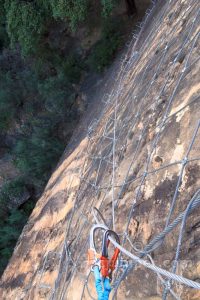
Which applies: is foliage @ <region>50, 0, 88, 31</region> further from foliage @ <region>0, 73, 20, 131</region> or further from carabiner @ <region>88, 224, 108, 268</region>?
carabiner @ <region>88, 224, 108, 268</region>

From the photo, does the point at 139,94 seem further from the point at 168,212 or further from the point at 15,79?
the point at 15,79

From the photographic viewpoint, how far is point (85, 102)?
7.79 metres

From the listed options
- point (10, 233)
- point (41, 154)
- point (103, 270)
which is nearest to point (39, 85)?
point (41, 154)

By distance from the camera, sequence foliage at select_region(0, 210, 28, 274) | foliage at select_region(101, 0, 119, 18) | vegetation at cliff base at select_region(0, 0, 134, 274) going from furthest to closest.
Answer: foliage at select_region(0, 210, 28, 274), vegetation at cliff base at select_region(0, 0, 134, 274), foliage at select_region(101, 0, 119, 18)

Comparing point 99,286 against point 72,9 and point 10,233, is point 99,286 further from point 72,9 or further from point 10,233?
point 10,233

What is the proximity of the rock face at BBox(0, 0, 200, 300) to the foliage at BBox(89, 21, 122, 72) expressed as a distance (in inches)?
91.0

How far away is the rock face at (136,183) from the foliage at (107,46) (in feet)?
7.58

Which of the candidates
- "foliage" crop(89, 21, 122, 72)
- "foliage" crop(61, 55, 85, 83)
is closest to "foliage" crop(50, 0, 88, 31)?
"foliage" crop(89, 21, 122, 72)

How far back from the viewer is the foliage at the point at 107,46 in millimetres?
7176

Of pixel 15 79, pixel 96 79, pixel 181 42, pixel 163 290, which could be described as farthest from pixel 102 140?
pixel 15 79

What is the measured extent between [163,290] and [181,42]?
2.20 m

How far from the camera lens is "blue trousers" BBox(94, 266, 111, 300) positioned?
6.64ft

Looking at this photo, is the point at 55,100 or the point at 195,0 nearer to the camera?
the point at 195,0

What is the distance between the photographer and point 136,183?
2865mm
